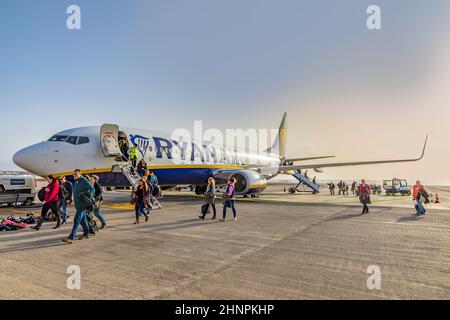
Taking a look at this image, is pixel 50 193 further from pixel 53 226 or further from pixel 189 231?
pixel 189 231

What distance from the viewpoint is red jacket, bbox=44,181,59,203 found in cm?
844

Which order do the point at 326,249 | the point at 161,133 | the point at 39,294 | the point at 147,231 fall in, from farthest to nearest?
1. the point at 161,133
2. the point at 147,231
3. the point at 326,249
4. the point at 39,294

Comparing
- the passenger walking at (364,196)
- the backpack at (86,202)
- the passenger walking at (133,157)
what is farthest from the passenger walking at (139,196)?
the passenger walking at (364,196)

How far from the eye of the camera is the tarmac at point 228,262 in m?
3.91

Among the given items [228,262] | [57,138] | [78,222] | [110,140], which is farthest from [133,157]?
[228,262]

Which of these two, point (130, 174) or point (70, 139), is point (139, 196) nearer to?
point (130, 174)

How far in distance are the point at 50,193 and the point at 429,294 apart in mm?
9423

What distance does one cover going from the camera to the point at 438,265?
5.28 metres

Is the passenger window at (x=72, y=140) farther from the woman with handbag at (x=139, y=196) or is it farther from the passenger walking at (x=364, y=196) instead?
the passenger walking at (x=364, y=196)

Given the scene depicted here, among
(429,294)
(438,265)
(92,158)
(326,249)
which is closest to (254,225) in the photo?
(326,249)

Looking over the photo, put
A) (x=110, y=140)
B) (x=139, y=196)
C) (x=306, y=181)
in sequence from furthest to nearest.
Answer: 1. (x=306, y=181)
2. (x=110, y=140)
3. (x=139, y=196)

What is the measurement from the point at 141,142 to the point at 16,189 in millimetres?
7223

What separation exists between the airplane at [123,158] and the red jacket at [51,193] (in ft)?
16.1

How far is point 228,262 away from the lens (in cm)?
533
